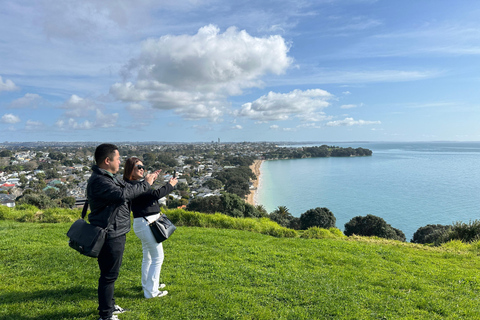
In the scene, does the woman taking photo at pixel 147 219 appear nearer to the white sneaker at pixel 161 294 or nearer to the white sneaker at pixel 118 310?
the white sneaker at pixel 161 294

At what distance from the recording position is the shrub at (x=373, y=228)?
2347 cm

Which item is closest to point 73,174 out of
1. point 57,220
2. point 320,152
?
point 57,220

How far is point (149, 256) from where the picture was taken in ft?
11.5

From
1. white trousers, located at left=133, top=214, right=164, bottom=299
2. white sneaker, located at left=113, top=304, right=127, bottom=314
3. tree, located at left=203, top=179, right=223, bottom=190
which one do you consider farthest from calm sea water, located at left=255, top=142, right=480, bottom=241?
white sneaker, located at left=113, top=304, right=127, bottom=314

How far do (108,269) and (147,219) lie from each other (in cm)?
68

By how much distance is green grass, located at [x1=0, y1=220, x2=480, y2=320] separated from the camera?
11.1 feet

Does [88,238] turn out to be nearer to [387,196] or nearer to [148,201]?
[148,201]

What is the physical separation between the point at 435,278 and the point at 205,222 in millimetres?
6567

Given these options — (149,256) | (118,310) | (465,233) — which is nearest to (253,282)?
(149,256)

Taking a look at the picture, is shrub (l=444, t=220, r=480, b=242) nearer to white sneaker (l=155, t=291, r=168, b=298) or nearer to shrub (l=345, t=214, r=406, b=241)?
white sneaker (l=155, t=291, r=168, b=298)

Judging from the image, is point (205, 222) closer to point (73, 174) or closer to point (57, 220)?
point (57, 220)

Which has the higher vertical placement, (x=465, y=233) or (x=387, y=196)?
(x=465, y=233)

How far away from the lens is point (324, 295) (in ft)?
12.7

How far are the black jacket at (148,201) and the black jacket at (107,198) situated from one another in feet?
0.81
